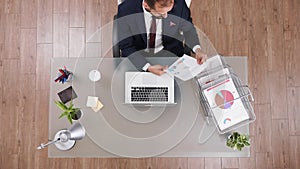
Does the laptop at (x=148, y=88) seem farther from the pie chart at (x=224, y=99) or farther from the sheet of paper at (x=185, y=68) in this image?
the pie chart at (x=224, y=99)

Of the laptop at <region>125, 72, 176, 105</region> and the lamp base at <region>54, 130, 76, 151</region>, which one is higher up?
the laptop at <region>125, 72, 176, 105</region>

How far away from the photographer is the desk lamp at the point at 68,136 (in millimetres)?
1722

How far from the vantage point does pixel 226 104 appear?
1780 mm

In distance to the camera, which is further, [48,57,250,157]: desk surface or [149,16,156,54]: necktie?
[149,16,156,54]: necktie

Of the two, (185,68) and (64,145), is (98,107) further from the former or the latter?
(185,68)

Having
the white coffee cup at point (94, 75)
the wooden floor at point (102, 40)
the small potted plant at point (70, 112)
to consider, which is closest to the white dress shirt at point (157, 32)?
the white coffee cup at point (94, 75)

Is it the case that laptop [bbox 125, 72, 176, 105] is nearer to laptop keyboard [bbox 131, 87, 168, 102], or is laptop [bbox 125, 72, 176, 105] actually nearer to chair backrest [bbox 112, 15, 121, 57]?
laptop keyboard [bbox 131, 87, 168, 102]

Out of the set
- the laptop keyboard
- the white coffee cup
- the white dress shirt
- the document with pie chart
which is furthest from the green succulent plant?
the document with pie chart

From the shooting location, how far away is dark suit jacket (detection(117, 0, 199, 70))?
1.92 m

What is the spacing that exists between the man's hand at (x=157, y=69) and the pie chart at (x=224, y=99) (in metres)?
0.31

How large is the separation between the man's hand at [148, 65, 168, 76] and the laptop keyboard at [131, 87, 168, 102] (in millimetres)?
86

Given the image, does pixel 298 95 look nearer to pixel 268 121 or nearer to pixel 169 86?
pixel 268 121

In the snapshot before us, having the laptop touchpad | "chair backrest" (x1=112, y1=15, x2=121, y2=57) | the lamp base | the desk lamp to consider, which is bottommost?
the lamp base

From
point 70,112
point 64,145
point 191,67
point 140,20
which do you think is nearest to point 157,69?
point 191,67
